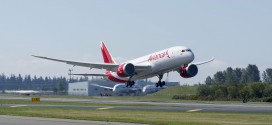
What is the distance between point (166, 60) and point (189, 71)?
15.0ft

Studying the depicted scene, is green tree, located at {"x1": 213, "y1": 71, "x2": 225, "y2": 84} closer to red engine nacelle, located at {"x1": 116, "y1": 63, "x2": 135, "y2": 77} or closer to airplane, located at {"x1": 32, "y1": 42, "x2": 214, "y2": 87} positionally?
airplane, located at {"x1": 32, "y1": 42, "x2": 214, "y2": 87}

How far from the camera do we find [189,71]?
7056 centimetres

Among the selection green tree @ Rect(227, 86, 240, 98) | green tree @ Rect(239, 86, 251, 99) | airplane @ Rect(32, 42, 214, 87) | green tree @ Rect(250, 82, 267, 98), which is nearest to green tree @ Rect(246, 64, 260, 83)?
green tree @ Rect(227, 86, 240, 98)

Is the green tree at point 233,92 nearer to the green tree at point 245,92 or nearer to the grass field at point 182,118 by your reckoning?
the green tree at point 245,92

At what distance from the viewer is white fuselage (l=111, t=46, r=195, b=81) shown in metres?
65.9

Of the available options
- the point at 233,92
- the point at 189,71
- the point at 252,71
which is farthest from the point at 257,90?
the point at 252,71

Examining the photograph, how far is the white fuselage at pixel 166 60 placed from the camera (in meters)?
65.9

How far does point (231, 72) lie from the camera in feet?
647

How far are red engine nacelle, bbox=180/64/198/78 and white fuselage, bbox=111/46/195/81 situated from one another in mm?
851

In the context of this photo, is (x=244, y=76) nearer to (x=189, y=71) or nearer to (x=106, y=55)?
(x=106, y=55)

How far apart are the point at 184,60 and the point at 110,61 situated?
72.4ft

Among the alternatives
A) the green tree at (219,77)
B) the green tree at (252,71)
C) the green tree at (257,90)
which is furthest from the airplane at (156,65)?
the green tree at (252,71)

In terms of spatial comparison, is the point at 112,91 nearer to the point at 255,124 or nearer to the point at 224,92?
the point at 224,92

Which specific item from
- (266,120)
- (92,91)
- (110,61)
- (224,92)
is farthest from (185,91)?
(266,120)
